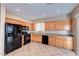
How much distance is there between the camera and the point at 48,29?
591 centimetres

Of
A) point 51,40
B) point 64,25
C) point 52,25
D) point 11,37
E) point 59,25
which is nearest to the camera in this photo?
point 11,37

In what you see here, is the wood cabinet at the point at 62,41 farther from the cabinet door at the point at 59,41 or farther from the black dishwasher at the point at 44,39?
the black dishwasher at the point at 44,39

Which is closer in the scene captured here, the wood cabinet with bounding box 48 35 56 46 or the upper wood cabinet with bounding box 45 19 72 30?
the upper wood cabinet with bounding box 45 19 72 30

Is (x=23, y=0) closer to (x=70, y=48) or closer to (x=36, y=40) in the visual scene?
(x=70, y=48)

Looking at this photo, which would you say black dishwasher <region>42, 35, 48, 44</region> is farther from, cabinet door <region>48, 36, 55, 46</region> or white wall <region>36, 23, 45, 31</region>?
white wall <region>36, 23, 45, 31</region>

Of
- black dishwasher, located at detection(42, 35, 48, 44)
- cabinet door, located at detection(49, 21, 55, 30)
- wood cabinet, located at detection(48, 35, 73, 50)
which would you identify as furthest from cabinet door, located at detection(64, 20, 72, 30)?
black dishwasher, located at detection(42, 35, 48, 44)

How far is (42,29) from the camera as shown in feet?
21.8

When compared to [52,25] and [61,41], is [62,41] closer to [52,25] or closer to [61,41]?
[61,41]

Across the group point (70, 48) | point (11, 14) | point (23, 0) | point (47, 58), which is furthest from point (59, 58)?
point (11, 14)

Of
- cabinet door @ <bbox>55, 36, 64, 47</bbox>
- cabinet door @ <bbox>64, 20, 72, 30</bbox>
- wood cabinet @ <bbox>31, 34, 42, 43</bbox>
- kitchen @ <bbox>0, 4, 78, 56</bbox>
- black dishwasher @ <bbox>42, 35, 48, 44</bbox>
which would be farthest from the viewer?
wood cabinet @ <bbox>31, 34, 42, 43</bbox>

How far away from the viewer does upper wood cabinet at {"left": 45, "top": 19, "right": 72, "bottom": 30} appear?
4689 mm

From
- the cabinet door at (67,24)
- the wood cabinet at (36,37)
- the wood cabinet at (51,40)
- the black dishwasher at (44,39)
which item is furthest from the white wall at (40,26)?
the cabinet door at (67,24)

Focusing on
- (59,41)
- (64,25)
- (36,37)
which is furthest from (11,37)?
(36,37)

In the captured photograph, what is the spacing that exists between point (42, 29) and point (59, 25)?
184 centimetres
